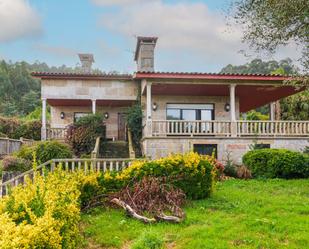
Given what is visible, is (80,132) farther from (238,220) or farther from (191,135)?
(238,220)

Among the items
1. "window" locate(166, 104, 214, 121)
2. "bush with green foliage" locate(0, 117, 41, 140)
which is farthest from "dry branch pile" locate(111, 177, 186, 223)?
"bush with green foliage" locate(0, 117, 41, 140)

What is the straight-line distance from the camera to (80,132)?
22219 millimetres

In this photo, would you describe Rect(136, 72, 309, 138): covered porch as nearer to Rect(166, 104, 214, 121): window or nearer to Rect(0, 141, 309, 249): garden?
Rect(166, 104, 214, 121): window

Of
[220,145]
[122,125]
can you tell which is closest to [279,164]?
[220,145]

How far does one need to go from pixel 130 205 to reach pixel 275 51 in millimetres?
6966

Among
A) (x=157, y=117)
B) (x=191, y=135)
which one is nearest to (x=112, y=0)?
(x=191, y=135)

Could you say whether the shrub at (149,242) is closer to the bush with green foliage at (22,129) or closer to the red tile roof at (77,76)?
the red tile roof at (77,76)

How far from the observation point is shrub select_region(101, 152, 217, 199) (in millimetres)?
11602

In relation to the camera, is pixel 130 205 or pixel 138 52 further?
pixel 138 52

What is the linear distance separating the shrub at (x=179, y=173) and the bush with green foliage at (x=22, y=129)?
20.0m

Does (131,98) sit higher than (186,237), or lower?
higher

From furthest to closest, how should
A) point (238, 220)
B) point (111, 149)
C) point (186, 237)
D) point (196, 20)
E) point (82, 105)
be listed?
point (82, 105) → point (111, 149) → point (196, 20) → point (238, 220) → point (186, 237)

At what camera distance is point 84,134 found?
22.1m

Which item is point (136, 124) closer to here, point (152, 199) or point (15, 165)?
point (15, 165)
